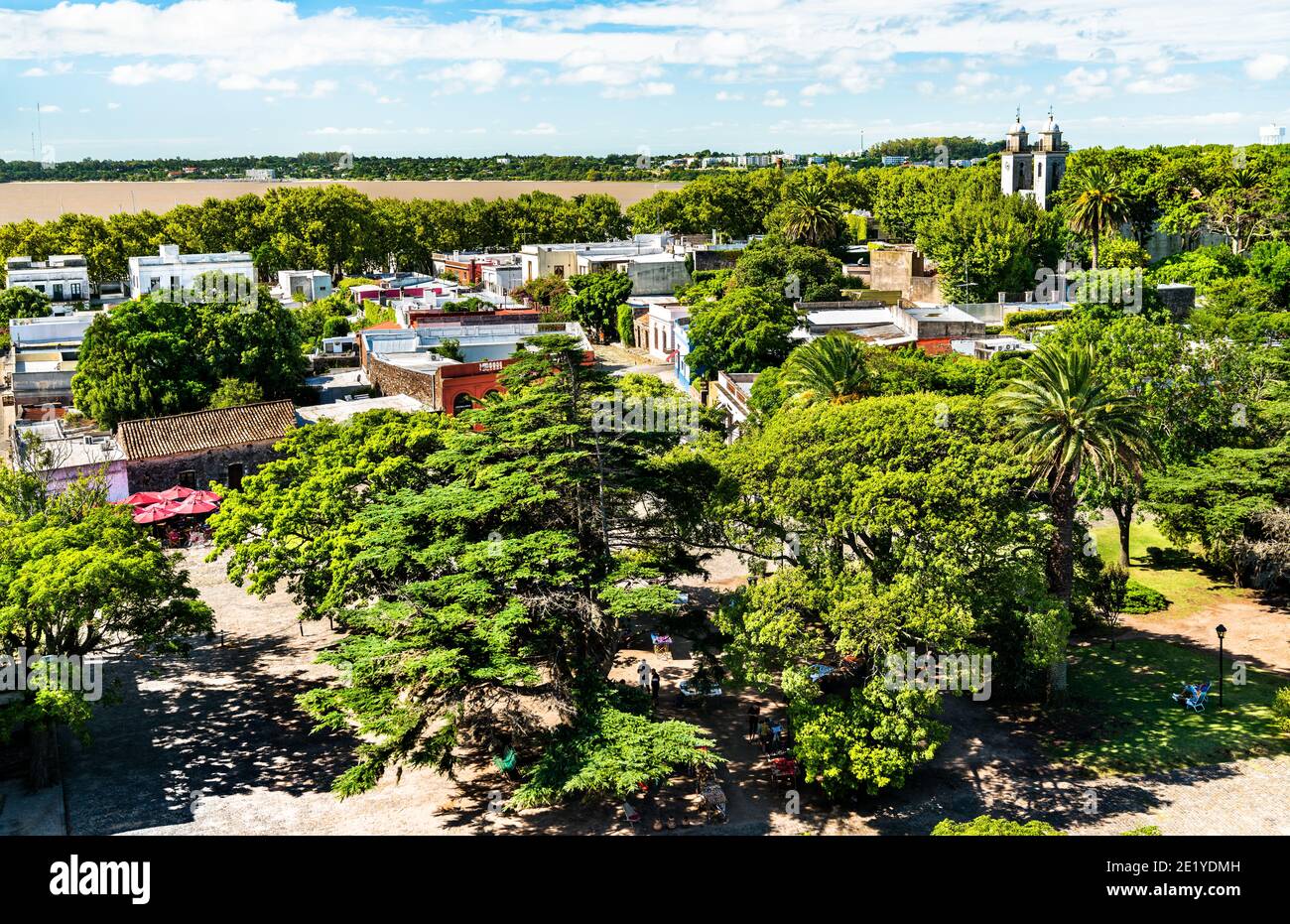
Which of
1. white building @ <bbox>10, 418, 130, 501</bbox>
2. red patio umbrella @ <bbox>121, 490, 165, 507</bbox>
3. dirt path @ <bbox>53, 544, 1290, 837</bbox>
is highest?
white building @ <bbox>10, 418, 130, 501</bbox>

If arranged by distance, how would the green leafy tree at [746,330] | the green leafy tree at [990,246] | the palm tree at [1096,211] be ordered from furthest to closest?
the green leafy tree at [990,246] → the palm tree at [1096,211] → the green leafy tree at [746,330]

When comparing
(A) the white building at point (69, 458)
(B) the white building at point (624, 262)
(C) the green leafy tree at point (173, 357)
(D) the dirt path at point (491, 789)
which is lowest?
(D) the dirt path at point (491, 789)

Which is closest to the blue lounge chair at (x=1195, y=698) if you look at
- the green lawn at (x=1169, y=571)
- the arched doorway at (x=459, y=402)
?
the green lawn at (x=1169, y=571)

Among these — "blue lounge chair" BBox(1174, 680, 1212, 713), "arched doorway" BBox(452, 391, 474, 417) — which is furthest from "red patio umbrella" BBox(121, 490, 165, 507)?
"blue lounge chair" BBox(1174, 680, 1212, 713)

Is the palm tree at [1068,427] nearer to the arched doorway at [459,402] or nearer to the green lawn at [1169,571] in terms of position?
the green lawn at [1169,571]

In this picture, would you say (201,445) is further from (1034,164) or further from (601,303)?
(1034,164)

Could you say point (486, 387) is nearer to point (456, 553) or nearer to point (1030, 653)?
point (456, 553)

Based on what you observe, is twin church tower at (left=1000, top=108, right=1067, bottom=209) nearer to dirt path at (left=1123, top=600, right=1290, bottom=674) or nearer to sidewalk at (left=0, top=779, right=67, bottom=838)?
dirt path at (left=1123, top=600, right=1290, bottom=674)
